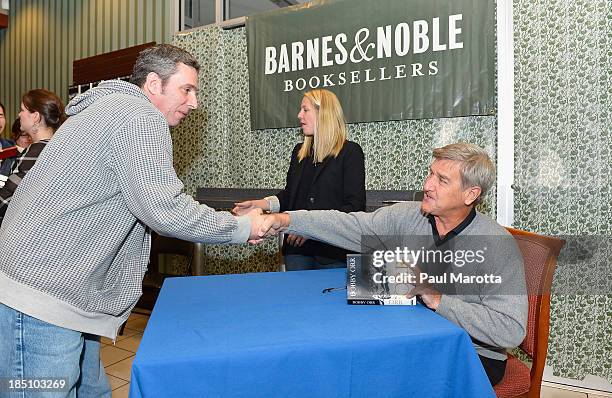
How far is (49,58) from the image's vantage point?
6.48m

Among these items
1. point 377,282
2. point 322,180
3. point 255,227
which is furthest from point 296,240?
point 377,282

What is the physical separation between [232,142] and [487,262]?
360cm

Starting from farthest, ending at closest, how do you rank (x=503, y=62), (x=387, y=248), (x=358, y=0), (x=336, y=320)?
(x=358, y=0) → (x=503, y=62) → (x=387, y=248) → (x=336, y=320)

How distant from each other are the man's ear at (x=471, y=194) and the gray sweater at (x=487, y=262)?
0.22 ft

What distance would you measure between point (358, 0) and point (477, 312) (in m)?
3.17

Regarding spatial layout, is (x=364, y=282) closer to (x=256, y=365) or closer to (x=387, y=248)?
(x=387, y=248)

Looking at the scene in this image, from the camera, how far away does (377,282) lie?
5.54 ft

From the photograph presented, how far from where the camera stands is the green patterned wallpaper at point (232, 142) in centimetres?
414

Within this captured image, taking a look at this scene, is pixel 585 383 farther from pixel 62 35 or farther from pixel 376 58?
pixel 62 35

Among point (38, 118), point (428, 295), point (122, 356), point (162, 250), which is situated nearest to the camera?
point (428, 295)

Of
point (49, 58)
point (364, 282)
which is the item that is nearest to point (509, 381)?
point (364, 282)

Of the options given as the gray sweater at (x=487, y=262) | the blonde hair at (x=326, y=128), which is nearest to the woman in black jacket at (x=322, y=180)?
the blonde hair at (x=326, y=128)

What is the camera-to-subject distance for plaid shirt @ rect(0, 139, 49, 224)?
8.10 feet

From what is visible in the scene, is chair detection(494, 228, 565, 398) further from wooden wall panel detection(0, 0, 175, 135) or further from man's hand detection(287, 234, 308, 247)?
wooden wall panel detection(0, 0, 175, 135)
